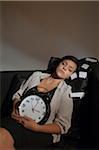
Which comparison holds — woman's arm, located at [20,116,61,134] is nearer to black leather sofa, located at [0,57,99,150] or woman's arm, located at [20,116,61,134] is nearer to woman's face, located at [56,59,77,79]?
black leather sofa, located at [0,57,99,150]

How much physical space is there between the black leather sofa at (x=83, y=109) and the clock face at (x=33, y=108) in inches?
7.1

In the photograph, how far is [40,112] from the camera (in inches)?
71.1

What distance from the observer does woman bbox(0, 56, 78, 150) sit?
67.8 inches

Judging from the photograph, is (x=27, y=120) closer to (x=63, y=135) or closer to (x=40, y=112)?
(x=40, y=112)

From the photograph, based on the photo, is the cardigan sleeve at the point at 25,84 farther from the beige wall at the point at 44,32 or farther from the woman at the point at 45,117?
the beige wall at the point at 44,32

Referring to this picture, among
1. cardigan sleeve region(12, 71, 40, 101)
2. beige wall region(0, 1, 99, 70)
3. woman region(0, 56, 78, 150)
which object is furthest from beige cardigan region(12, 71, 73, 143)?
beige wall region(0, 1, 99, 70)

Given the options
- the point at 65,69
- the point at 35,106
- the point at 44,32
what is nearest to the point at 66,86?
the point at 65,69

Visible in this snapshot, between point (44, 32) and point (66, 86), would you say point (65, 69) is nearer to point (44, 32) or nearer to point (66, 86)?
point (66, 86)

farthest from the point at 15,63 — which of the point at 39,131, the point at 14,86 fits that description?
the point at 39,131

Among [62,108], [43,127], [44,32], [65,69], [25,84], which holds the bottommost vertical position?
[43,127]

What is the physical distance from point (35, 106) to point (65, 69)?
0.31 meters

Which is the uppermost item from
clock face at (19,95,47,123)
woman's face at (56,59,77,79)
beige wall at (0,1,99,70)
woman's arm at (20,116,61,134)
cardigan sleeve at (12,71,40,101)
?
beige wall at (0,1,99,70)

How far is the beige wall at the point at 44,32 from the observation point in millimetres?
2641

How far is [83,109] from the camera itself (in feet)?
6.17
